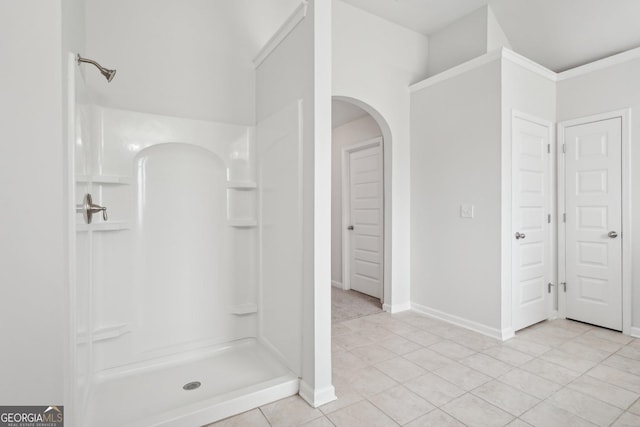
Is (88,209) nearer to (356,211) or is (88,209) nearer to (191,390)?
(191,390)

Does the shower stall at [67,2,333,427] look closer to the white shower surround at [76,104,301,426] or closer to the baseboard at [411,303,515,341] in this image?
the white shower surround at [76,104,301,426]

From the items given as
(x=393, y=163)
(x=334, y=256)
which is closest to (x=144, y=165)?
(x=393, y=163)

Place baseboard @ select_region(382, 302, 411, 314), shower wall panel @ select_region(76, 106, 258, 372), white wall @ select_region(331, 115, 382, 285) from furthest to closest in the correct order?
white wall @ select_region(331, 115, 382, 285)
baseboard @ select_region(382, 302, 411, 314)
shower wall panel @ select_region(76, 106, 258, 372)

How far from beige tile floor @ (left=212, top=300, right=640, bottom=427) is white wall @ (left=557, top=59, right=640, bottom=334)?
30.0 inches

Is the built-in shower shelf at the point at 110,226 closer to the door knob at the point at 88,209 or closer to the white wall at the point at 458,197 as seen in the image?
the door knob at the point at 88,209

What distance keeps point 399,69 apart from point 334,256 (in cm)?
294

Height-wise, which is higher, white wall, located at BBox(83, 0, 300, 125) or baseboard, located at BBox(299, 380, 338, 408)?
white wall, located at BBox(83, 0, 300, 125)

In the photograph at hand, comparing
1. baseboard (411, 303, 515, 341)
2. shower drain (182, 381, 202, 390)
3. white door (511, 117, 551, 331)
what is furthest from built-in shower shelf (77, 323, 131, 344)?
white door (511, 117, 551, 331)

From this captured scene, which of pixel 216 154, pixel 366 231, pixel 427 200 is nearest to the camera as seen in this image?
pixel 216 154

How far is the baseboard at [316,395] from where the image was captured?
1868 millimetres

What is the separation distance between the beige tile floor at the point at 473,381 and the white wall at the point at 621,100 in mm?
763

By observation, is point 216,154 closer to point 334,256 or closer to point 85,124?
point 85,124

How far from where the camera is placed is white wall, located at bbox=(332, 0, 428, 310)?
3.30m

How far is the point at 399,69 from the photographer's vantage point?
12.1ft
